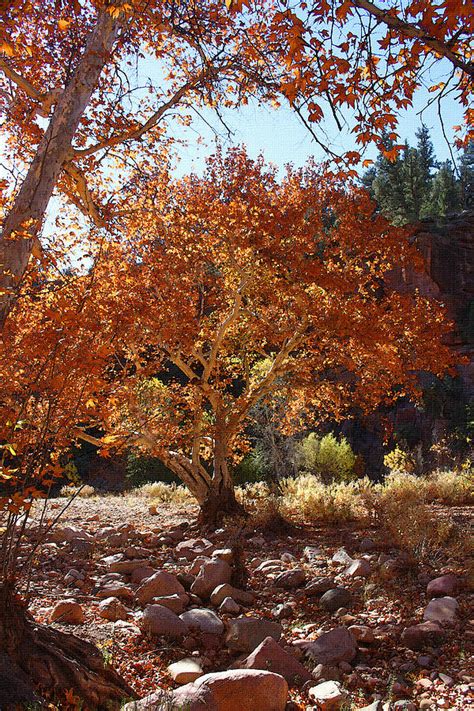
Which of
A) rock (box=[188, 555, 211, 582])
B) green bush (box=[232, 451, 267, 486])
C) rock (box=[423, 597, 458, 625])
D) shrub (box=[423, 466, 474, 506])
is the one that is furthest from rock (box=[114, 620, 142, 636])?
green bush (box=[232, 451, 267, 486])

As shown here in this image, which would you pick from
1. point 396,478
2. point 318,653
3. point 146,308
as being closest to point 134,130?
point 146,308

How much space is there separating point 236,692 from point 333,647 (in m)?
1.16

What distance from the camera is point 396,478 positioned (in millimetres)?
10945

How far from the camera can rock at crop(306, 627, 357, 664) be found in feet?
12.0

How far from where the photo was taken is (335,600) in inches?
185

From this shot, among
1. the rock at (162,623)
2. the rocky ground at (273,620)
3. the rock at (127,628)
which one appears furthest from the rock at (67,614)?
the rock at (162,623)

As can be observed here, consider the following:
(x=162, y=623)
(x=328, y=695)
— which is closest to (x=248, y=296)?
(x=162, y=623)

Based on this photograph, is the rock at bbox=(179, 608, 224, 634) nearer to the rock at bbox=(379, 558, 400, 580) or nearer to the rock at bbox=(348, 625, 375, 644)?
the rock at bbox=(348, 625, 375, 644)

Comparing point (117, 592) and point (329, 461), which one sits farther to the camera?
point (329, 461)

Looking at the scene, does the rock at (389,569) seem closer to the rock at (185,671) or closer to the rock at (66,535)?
the rock at (185,671)

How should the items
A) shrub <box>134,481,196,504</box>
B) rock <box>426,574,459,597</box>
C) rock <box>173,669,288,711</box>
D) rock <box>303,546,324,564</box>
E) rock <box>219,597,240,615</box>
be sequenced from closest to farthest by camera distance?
1. rock <box>173,669,288,711</box>
2. rock <box>426,574,459,597</box>
3. rock <box>219,597,240,615</box>
4. rock <box>303,546,324,564</box>
5. shrub <box>134,481,196,504</box>

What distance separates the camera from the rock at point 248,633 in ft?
12.7

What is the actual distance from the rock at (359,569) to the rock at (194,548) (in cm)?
187

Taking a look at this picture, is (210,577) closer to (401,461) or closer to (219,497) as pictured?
(219,497)
